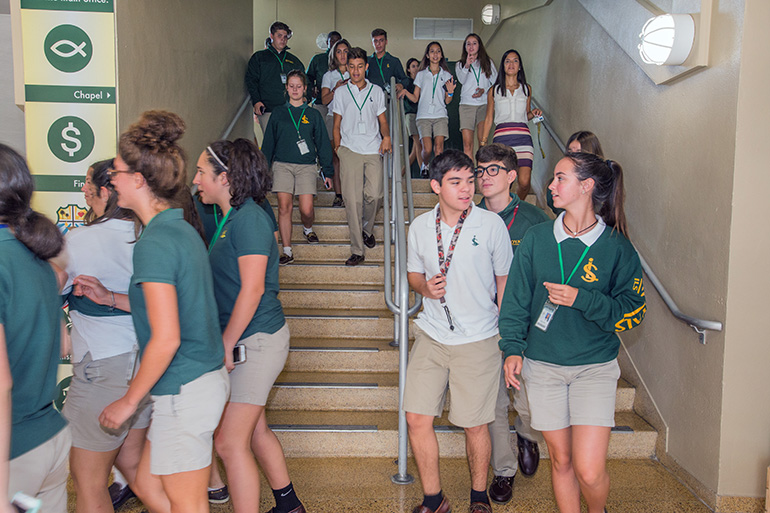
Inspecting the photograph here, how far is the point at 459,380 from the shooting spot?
2693 millimetres

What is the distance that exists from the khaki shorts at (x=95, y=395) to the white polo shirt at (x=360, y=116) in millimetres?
3426

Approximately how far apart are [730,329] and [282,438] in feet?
7.50

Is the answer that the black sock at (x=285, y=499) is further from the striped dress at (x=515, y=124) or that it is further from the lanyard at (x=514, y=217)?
the striped dress at (x=515, y=124)

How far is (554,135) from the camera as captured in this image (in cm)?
554

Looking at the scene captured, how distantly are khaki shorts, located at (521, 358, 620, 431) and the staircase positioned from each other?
3.90 feet

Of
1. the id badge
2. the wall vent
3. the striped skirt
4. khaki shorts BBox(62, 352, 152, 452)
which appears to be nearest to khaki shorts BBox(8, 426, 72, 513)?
khaki shorts BBox(62, 352, 152, 452)

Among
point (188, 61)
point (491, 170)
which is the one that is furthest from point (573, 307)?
point (188, 61)

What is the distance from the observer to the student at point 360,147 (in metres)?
5.17

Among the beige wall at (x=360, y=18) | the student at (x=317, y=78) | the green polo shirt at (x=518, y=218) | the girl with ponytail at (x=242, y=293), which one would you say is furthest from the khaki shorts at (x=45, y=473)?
the beige wall at (x=360, y=18)

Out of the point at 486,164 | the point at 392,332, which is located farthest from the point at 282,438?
the point at 486,164

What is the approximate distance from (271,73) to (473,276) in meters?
4.50

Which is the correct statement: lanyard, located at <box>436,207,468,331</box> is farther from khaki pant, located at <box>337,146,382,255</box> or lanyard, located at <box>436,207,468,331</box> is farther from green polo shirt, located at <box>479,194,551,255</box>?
khaki pant, located at <box>337,146,382,255</box>

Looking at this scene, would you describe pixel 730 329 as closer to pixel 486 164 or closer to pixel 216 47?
pixel 486 164

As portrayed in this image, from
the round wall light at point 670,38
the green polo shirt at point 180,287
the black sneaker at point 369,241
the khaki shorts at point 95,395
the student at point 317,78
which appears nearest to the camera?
the green polo shirt at point 180,287
